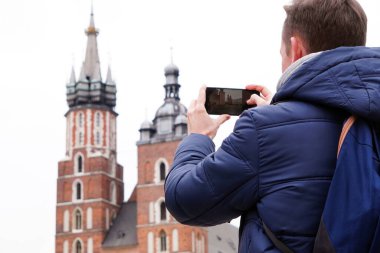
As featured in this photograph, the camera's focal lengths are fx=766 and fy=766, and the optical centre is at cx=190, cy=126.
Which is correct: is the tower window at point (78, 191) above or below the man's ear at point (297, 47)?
above

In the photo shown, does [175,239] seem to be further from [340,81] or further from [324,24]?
[340,81]

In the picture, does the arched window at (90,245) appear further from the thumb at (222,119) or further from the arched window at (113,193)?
the thumb at (222,119)

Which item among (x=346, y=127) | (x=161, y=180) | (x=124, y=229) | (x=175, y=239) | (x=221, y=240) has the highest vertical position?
(x=161, y=180)

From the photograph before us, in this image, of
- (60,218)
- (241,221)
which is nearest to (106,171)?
(60,218)

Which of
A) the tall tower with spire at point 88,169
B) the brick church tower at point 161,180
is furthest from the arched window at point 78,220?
the brick church tower at point 161,180

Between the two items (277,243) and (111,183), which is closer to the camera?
(277,243)

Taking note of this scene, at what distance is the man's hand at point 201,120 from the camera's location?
2248 millimetres

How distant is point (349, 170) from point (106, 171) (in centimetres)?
4682

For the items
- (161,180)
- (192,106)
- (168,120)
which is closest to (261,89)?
(192,106)

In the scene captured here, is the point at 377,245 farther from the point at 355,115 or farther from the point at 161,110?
the point at 161,110

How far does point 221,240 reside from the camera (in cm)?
5172

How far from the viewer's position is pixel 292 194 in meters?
1.86

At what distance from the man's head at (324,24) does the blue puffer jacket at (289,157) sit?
10 centimetres

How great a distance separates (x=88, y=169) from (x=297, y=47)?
4612 cm
